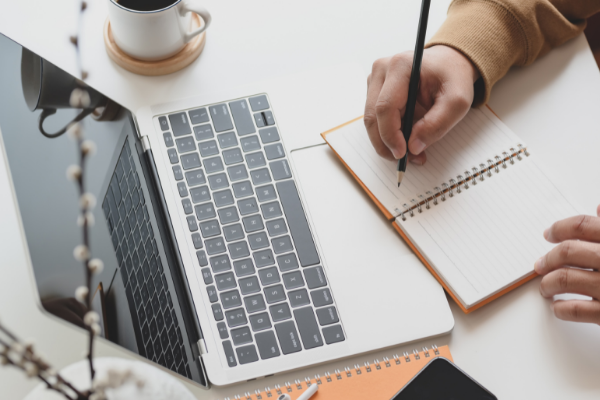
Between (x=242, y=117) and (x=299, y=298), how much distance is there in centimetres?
27

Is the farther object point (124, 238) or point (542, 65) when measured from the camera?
point (542, 65)

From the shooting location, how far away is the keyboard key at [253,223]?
67 centimetres

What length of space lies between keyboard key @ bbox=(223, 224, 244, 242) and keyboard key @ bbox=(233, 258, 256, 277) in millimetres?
33

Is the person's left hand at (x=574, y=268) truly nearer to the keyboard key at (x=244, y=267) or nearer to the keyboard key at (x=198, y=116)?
the keyboard key at (x=244, y=267)

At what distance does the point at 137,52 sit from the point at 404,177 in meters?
0.42

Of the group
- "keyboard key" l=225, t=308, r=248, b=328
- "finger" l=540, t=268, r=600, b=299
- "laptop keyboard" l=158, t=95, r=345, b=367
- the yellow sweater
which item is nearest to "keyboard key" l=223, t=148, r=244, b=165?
"laptop keyboard" l=158, t=95, r=345, b=367

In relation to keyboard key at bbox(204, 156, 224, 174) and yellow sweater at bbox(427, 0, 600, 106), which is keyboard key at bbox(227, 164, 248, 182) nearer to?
keyboard key at bbox(204, 156, 224, 174)

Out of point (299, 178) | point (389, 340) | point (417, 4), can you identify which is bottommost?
point (389, 340)

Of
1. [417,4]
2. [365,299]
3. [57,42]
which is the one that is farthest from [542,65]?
[57,42]

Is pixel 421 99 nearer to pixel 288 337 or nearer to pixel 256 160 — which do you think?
pixel 256 160

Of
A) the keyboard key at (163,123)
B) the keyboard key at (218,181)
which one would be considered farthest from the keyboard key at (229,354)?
the keyboard key at (163,123)

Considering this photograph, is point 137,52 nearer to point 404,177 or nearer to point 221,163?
Answer: point 221,163

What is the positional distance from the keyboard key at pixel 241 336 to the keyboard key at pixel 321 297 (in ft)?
0.29

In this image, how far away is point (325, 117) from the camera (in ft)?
2.46
